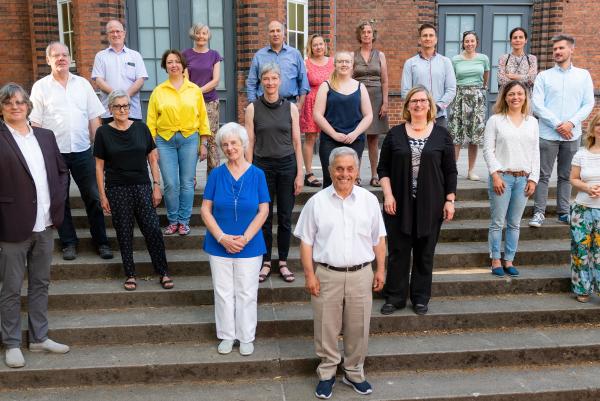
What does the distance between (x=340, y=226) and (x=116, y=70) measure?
342 centimetres

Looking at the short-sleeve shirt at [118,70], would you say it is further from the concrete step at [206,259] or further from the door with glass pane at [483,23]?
the door with glass pane at [483,23]

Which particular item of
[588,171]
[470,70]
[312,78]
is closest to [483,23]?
[470,70]

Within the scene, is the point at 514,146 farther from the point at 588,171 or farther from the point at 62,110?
the point at 62,110

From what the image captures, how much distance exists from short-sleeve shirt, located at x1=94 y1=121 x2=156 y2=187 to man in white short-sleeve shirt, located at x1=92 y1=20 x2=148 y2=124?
3.99ft

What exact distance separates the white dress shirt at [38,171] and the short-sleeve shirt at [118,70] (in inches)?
67.6

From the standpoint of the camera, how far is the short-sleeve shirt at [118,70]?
6023 millimetres

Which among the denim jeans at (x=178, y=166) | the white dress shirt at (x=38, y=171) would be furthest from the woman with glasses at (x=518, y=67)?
the white dress shirt at (x=38, y=171)

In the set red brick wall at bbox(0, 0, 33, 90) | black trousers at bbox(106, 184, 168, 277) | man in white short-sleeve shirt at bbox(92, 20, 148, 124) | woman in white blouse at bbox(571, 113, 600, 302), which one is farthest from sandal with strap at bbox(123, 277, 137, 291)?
red brick wall at bbox(0, 0, 33, 90)

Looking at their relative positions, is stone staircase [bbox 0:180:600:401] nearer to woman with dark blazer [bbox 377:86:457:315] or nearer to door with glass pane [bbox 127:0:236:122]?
woman with dark blazer [bbox 377:86:457:315]

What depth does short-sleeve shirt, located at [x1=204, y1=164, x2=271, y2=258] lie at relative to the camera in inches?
167

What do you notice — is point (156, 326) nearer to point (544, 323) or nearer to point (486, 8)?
point (544, 323)

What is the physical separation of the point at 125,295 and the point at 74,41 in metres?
6.37

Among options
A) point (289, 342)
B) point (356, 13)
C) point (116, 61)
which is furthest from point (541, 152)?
point (356, 13)

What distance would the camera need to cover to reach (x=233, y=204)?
4.24 m
